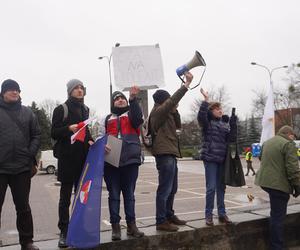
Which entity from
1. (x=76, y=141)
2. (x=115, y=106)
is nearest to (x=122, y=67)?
(x=115, y=106)

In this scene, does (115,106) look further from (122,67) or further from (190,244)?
(190,244)

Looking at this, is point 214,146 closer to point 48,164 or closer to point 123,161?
point 123,161

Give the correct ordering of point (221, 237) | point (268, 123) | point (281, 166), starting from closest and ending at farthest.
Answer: point (281, 166) → point (221, 237) → point (268, 123)

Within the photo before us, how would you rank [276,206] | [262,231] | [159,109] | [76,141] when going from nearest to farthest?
1. [76,141]
2. [159,109]
3. [276,206]
4. [262,231]

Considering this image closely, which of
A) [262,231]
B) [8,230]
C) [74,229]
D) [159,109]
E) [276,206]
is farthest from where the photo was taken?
[8,230]

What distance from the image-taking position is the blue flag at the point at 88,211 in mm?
4215

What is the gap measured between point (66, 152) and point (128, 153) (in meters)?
0.74

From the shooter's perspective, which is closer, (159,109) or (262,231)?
(159,109)

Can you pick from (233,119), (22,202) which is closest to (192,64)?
(233,119)

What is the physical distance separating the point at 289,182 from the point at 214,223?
3.90 ft

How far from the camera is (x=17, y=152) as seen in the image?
4.33m

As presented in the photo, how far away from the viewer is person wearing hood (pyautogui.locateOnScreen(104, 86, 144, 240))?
4.79 metres

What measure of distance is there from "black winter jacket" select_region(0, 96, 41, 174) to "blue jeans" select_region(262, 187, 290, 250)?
10.6 feet

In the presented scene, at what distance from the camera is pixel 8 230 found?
8.20 m
